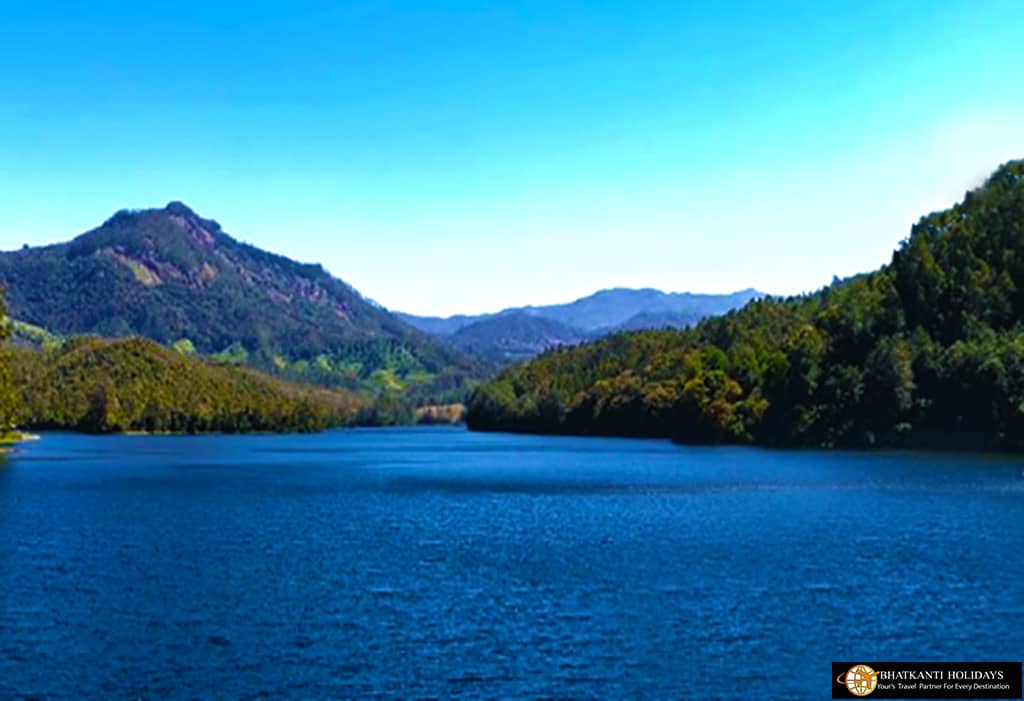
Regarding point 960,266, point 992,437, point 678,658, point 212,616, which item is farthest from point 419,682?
point 960,266

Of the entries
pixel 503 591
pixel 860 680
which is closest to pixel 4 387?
pixel 503 591

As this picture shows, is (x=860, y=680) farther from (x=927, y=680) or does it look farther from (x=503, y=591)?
(x=503, y=591)

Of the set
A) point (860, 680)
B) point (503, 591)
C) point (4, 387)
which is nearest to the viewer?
point (860, 680)

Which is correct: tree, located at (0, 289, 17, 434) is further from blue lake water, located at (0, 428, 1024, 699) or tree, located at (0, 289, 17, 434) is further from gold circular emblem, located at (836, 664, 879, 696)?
gold circular emblem, located at (836, 664, 879, 696)

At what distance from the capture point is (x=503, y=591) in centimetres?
5600

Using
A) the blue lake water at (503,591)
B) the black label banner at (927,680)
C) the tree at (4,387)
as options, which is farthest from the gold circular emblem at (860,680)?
the tree at (4,387)

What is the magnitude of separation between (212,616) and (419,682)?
50.7ft

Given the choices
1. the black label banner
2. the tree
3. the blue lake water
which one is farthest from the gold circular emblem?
the tree

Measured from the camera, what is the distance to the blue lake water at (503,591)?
4100 cm

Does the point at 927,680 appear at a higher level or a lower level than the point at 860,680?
lower

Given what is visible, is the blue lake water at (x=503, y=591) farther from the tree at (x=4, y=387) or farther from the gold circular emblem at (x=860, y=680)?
the tree at (x=4, y=387)

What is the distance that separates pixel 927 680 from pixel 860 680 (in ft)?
10.6

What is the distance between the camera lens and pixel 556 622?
4862 centimetres

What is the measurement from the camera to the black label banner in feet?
123
